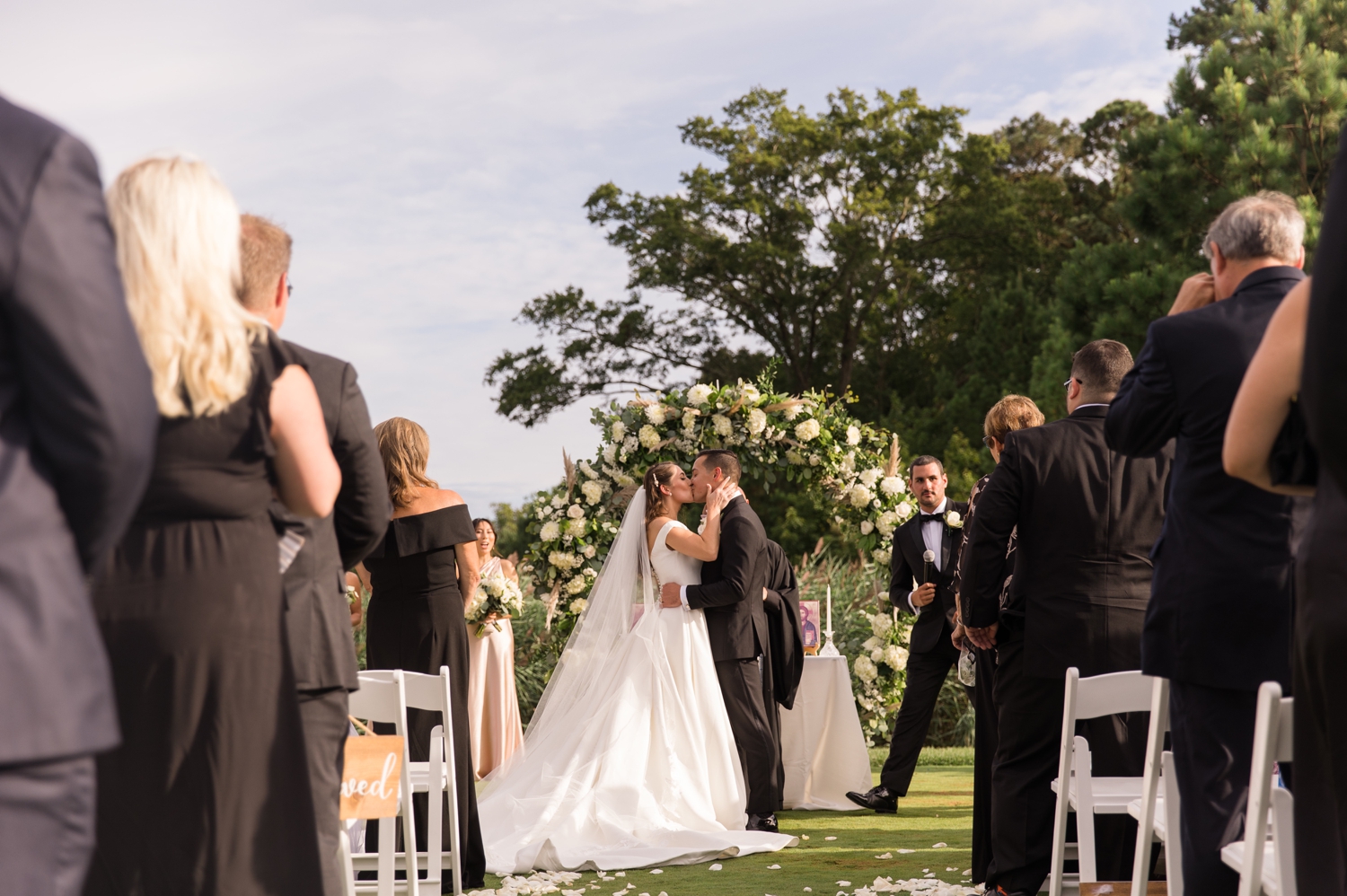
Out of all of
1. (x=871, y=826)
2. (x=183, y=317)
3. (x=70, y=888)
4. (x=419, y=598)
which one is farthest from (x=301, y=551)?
(x=871, y=826)

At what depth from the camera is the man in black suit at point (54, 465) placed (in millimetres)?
1520

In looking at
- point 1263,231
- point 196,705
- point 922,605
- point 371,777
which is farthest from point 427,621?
point 1263,231

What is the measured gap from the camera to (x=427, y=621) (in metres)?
5.61

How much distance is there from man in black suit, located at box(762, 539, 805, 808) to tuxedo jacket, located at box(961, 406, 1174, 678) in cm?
292

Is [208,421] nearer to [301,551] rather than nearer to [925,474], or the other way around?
[301,551]

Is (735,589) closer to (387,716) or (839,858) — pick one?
(839,858)

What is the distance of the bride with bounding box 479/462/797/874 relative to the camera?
20.7ft

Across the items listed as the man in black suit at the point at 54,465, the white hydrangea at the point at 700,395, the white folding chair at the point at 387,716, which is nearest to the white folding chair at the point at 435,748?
the white folding chair at the point at 387,716

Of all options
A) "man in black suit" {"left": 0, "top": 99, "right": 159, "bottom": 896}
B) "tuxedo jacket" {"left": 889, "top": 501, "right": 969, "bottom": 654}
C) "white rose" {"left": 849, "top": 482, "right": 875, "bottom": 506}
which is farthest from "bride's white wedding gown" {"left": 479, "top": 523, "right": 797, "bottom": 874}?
"man in black suit" {"left": 0, "top": 99, "right": 159, "bottom": 896}

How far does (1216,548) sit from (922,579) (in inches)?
179

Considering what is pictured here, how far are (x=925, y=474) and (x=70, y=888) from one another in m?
6.52

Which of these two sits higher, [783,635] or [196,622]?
[196,622]

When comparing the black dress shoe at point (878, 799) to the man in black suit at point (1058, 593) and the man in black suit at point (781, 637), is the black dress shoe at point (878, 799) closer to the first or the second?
the man in black suit at point (781, 637)

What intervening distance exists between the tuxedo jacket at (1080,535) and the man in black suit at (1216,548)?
5.16 ft
